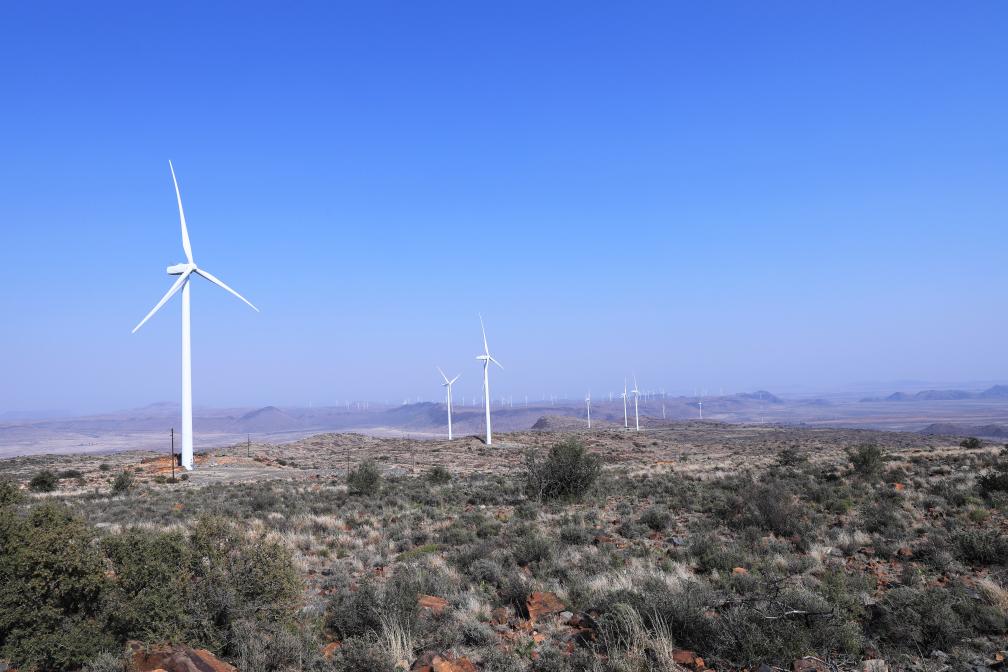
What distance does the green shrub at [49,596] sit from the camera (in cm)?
812

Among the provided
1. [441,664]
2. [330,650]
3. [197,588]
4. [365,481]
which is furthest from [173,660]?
[365,481]

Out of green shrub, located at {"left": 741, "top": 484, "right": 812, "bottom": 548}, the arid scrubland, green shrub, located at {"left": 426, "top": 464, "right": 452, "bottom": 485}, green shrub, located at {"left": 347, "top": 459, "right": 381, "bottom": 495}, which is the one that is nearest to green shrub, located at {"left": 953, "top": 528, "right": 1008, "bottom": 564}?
the arid scrubland

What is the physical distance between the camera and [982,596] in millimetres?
9625

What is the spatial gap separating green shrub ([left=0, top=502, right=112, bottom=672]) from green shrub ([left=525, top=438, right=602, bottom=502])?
16.8m

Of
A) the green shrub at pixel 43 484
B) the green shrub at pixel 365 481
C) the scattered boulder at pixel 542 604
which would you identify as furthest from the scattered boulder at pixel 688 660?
the green shrub at pixel 43 484

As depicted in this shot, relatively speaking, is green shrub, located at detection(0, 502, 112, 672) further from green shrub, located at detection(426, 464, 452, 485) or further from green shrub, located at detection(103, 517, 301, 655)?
green shrub, located at detection(426, 464, 452, 485)

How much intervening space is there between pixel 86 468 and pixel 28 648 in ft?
174

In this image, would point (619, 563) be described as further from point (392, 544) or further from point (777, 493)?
point (777, 493)

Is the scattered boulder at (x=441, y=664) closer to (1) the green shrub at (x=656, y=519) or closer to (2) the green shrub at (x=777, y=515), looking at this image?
(2) the green shrub at (x=777, y=515)

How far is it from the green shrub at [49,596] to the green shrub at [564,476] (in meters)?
16.8

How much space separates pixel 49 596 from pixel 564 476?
61.2 feet

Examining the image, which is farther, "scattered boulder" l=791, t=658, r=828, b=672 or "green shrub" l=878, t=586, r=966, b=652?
"green shrub" l=878, t=586, r=966, b=652

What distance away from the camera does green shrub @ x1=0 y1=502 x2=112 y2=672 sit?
8.12 meters

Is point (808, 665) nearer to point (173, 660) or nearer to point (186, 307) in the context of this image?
point (173, 660)
